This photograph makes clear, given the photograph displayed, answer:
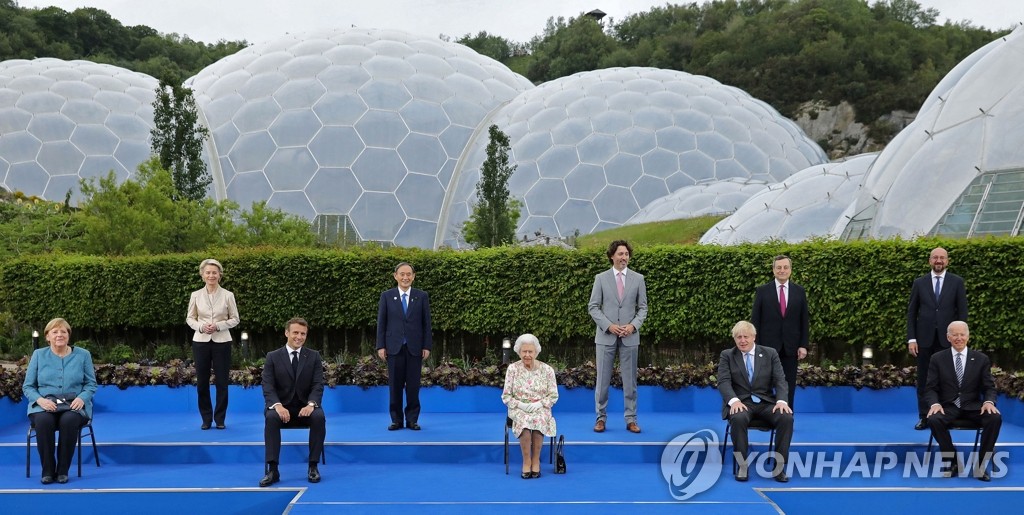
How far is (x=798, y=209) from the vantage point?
16125 millimetres

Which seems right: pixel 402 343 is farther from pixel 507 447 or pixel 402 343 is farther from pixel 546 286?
pixel 546 286

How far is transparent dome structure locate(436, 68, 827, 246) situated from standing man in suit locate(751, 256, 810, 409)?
13090 millimetres

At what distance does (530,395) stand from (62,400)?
3304 millimetres

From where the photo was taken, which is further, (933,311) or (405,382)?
(405,382)

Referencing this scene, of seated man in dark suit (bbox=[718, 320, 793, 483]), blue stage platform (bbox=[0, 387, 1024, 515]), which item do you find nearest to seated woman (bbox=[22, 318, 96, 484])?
blue stage platform (bbox=[0, 387, 1024, 515])

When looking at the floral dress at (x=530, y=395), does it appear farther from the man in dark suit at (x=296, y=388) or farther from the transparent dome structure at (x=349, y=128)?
the transparent dome structure at (x=349, y=128)

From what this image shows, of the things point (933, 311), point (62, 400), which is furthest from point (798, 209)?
point (62, 400)

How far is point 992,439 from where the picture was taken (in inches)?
249

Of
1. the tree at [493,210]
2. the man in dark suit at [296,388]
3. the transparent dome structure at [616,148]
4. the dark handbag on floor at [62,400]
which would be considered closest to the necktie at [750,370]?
the man in dark suit at [296,388]

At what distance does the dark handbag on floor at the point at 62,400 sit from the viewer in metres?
6.40

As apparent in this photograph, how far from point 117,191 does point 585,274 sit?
7.68 m

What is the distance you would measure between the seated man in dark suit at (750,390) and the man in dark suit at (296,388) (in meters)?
2.89

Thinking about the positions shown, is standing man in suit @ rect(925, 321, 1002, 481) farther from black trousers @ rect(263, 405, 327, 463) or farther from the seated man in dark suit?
black trousers @ rect(263, 405, 327, 463)

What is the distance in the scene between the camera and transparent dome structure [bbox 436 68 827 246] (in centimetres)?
2125
